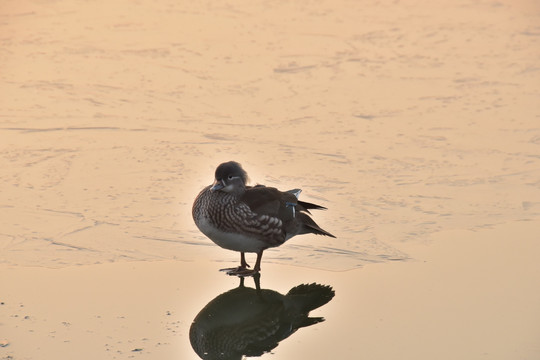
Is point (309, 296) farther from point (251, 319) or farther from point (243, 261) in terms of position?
point (243, 261)

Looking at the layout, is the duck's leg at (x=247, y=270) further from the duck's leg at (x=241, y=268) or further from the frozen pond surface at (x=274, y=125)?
the frozen pond surface at (x=274, y=125)

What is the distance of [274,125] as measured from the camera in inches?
404

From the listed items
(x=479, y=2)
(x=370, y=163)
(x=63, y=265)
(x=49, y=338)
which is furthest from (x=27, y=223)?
(x=479, y=2)

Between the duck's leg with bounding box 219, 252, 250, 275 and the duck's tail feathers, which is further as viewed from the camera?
the duck's tail feathers

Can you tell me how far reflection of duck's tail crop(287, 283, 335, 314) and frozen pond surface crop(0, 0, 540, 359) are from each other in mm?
74

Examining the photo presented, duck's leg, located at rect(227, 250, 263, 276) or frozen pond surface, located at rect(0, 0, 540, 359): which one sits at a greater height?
frozen pond surface, located at rect(0, 0, 540, 359)

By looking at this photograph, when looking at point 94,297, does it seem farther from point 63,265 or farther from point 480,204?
point 480,204

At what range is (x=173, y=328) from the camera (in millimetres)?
6477

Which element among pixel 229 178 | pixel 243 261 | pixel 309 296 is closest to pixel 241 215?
pixel 229 178

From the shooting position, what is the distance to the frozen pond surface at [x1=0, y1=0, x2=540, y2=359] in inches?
317

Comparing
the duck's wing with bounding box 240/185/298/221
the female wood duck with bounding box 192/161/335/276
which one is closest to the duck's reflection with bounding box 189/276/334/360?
the female wood duck with bounding box 192/161/335/276

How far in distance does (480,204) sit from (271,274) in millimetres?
2395

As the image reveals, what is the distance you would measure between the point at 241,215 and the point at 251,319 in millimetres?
945

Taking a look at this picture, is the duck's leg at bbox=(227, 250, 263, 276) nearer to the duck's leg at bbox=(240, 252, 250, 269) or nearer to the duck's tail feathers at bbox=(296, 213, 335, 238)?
the duck's leg at bbox=(240, 252, 250, 269)
